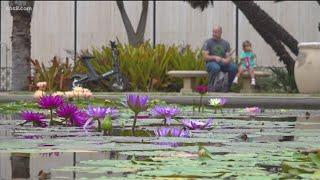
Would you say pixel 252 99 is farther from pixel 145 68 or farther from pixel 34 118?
pixel 34 118

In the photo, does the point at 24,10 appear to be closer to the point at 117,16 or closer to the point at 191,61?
the point at 191,61

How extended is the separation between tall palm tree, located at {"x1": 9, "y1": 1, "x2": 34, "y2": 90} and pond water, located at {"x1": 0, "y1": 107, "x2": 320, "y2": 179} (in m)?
10.6

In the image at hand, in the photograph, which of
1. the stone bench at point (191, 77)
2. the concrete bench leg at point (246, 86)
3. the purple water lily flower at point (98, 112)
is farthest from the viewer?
the concrete bench leg at point (246, 86)

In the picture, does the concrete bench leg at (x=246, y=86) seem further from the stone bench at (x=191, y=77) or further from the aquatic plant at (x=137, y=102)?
the aquatic plant at (x=137, y=102)

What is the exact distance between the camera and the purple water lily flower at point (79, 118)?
684 centimetres

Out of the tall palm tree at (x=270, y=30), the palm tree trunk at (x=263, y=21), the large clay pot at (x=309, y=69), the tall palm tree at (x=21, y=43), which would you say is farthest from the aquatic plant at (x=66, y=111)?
the palm tree trunk at (x=263, y=21)

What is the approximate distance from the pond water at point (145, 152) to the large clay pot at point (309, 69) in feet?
30.6

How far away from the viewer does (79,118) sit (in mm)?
6871

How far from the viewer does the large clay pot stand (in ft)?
54.9

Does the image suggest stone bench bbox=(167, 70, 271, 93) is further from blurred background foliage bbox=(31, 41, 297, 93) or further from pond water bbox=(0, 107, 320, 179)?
pond water bbox=(0, 107, 320, 179)

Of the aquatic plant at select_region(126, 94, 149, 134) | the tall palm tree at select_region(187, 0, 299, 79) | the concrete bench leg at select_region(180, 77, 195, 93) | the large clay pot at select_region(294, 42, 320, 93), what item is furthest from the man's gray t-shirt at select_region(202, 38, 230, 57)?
the aquatic plant at select_region(126, 94, 149, 134)

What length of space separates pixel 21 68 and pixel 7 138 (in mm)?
12034

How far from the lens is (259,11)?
21516mm

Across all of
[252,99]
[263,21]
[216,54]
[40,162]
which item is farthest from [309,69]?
[40,162]
